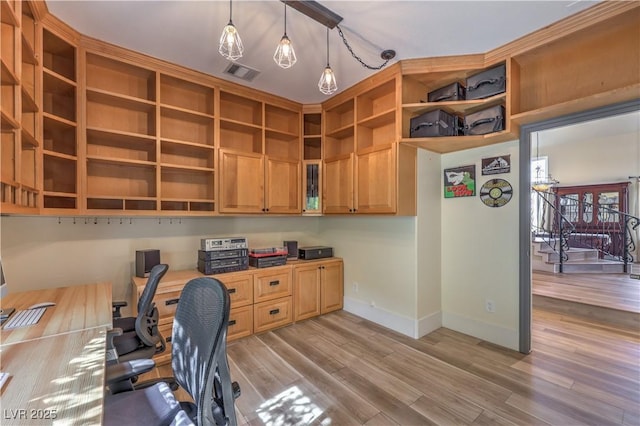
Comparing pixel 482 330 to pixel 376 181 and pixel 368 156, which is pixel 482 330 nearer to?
pixel 376 181

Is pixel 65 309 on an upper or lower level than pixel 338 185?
lower

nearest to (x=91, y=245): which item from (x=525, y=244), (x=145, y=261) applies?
(x=145, y=261)

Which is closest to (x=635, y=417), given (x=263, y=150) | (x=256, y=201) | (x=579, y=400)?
(x=579, y=400)

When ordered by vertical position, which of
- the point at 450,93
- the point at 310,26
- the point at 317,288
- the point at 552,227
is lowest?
the point at 317,288

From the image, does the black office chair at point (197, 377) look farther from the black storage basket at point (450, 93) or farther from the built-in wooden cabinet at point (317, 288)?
the black storage basket at point (450, 93)

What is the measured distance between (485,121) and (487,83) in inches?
13.7

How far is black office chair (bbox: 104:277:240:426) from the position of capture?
1.05m

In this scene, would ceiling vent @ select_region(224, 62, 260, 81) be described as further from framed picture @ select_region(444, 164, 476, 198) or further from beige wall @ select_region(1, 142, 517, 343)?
framed picture @ select_region(444, 164, 476, 198)

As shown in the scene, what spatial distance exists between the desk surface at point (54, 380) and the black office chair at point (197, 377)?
0.66 ft

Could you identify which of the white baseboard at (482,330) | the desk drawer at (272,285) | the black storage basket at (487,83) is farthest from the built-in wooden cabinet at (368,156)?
the white baseboard at (482,330)

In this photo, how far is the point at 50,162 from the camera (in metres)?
2.44

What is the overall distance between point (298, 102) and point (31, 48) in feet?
8.26

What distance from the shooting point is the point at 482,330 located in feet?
9.93

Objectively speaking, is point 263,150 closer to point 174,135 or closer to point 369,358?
point 174,135
